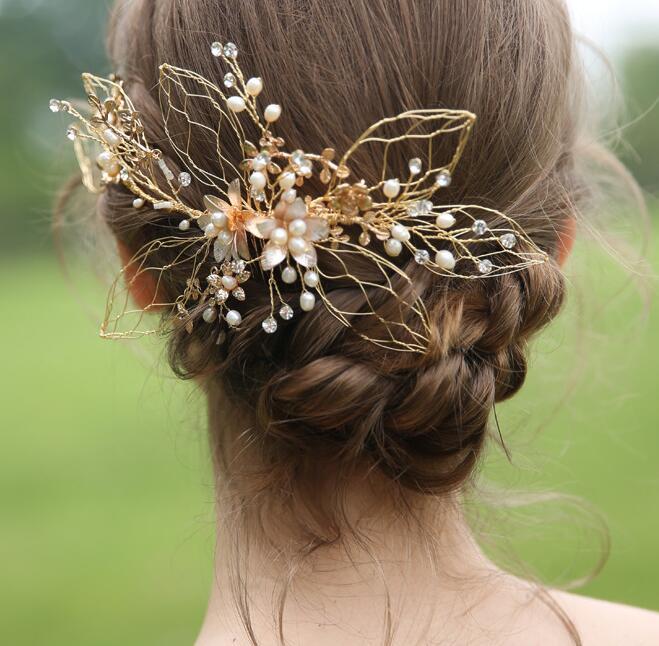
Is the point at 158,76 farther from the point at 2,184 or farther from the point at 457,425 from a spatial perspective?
the point at 2,184

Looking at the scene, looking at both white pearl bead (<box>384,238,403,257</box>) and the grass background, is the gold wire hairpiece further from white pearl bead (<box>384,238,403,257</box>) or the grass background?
the grass background

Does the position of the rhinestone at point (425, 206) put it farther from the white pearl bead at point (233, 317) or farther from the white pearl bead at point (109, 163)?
the white pearl bead at point (109, 163)

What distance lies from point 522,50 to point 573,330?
1.09 metres

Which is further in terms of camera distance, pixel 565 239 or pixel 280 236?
pixel 565 239

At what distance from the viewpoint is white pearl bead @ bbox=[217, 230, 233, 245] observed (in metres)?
1.17

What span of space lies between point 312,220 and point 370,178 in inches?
4.0

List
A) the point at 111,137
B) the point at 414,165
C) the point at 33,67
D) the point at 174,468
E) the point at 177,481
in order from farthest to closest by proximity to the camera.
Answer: the point at 33,67 → the point at 174,468 → the point at 177,481 → the point at 111,137 → the point at 414,165

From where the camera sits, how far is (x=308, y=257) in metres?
1.13

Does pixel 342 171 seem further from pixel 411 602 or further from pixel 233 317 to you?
pixel 411 602

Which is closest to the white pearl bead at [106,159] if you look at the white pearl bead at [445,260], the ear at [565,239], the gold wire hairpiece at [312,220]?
the gold wire hairpiece at [312,220]

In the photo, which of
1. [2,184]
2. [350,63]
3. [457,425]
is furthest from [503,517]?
[2,184]

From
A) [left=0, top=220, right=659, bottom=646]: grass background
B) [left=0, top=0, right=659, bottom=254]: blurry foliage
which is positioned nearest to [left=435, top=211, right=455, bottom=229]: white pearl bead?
[left=0, top=220, right=659, bottom=646]: grass background

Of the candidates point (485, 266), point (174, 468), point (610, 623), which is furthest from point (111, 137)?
point (174, 468)

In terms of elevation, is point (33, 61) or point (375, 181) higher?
point (375, 181)
